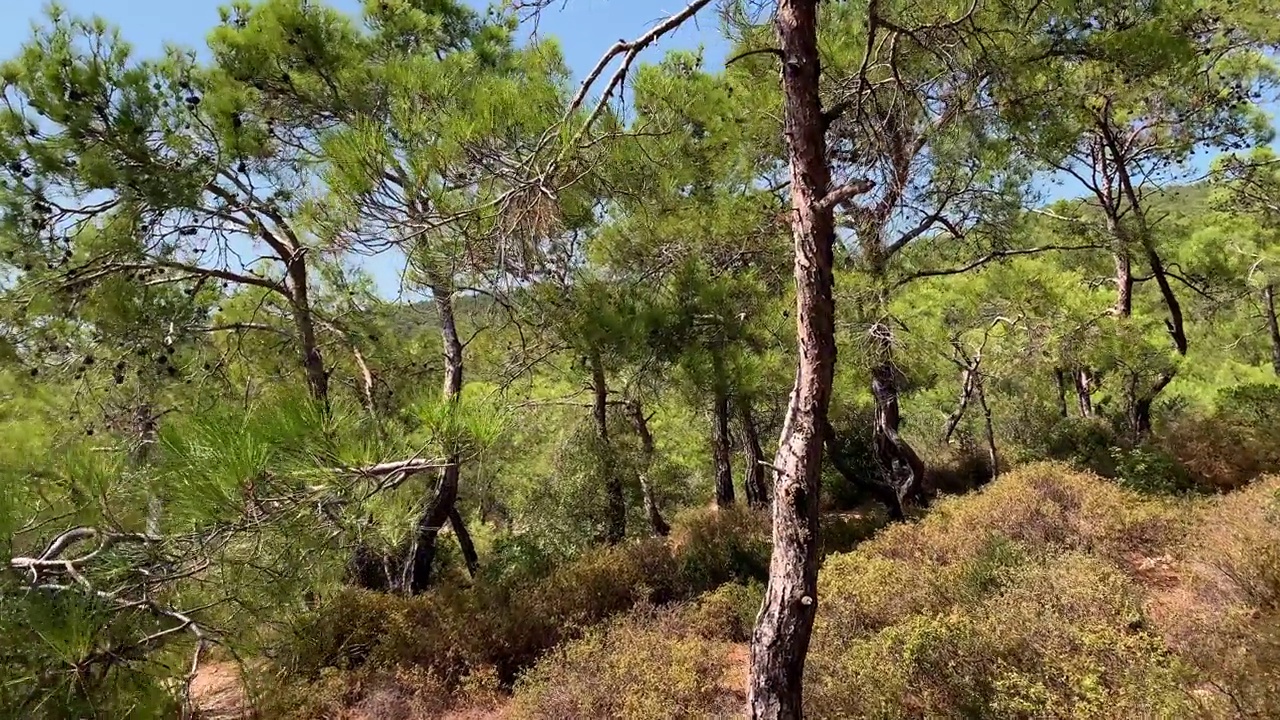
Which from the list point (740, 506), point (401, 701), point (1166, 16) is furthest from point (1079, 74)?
point (401, 701)

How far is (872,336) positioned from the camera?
15.3 feet

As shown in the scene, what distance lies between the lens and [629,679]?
11.4 feet

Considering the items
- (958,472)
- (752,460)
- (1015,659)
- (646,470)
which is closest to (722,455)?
(646,470)

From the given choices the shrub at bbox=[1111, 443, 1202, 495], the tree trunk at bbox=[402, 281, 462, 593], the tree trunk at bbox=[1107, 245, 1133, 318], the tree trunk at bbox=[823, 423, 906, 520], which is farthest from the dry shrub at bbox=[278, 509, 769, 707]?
the tree trunk at bbox=[1107, 245, 1133, 318]

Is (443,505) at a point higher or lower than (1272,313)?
lower

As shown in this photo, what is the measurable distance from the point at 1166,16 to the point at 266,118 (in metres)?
6.82

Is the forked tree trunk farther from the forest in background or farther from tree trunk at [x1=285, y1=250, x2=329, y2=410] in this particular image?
tree trunk at [x1=285, y1=250, x2=329, y2=410]

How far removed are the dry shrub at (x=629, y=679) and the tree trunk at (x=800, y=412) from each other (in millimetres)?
1338

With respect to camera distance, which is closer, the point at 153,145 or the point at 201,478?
the point at 201,478

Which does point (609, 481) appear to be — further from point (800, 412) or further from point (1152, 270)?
point (1152, 270)

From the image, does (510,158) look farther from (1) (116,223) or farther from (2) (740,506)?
(2) (740,506)

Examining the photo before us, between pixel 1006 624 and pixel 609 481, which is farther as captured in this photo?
pixel 609 481

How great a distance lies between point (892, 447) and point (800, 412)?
5162mm

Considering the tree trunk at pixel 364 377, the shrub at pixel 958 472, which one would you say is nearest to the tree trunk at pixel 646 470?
the tree trunk at pixel 364 377
